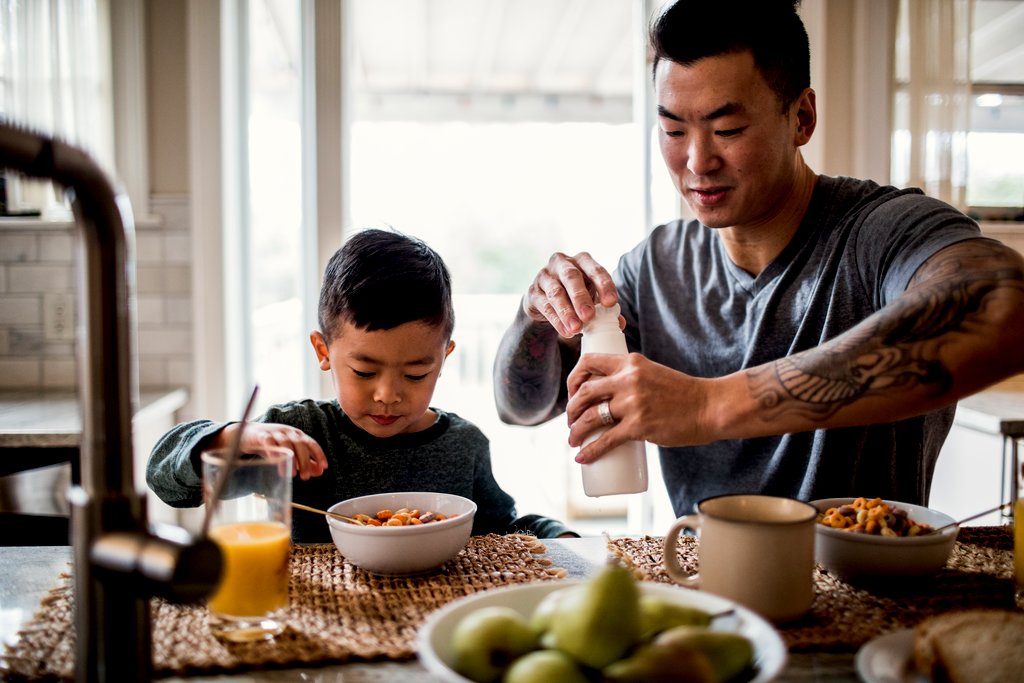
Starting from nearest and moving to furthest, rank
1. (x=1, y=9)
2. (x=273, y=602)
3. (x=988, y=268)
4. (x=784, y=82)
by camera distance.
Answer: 1. (x=273, y=602)
2. (x=988, y=268)
3. (x=784, y=82)
4. (x=1, y=9)

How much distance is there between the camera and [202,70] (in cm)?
271

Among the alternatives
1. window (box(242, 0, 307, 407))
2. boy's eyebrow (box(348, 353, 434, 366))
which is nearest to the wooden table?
boy's eyebrow (box(348, 353, 434, 366))

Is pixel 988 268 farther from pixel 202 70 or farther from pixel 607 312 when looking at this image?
pixel 202 70

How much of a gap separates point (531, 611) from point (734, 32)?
3.81 ft

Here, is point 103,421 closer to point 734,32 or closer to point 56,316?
point 734,32

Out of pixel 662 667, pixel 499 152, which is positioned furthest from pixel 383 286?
pixel 499 152

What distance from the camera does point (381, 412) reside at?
1.41 metres

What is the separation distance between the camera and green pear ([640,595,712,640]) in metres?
0.67

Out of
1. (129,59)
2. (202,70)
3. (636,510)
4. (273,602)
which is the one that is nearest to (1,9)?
(129,59)

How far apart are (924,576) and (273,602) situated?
746mm

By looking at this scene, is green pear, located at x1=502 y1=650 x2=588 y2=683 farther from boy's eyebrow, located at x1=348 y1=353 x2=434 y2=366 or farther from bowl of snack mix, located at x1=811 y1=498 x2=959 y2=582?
boy's eyebrow, located at x1=348 y1=353 x2=434 y2=366

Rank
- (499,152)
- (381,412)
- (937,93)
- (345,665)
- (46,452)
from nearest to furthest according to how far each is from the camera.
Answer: (345,665), (381,412), (46,452), (937,93), (499,152)

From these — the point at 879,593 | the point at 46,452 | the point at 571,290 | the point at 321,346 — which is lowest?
the point at 46,452

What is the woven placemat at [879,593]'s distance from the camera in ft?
2.83
